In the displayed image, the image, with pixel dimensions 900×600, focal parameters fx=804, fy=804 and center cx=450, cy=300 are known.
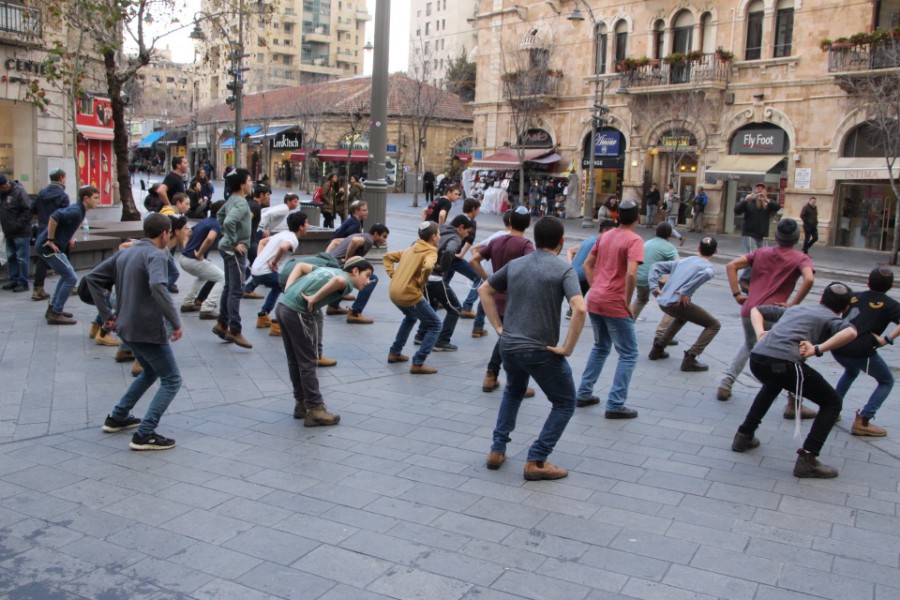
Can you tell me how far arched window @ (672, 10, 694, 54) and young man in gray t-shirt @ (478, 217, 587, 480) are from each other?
92.5 feet

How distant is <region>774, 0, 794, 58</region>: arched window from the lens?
27.5 metres

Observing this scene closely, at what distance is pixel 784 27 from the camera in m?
27.7

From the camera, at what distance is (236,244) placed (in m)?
8.87

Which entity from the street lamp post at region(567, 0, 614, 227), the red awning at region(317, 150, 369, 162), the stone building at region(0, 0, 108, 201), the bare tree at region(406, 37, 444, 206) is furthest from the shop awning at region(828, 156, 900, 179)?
the red awning at region(317, 150, 369, 162)

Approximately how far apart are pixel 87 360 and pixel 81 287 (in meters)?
1.09

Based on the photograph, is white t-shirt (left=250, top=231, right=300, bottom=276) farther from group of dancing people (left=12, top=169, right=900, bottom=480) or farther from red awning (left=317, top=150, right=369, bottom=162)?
red awning (left=317, top=150, right=369, bottom=162)

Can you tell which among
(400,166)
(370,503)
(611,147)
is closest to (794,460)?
(370,503)

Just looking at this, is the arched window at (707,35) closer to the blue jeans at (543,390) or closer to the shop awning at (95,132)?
the shop awning at (95,132)

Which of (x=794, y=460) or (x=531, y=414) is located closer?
(x=794, y=460)

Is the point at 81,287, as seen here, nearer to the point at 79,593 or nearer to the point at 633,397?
the point at 79,593

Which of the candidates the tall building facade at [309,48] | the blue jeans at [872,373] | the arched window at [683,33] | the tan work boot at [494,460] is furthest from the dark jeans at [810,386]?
the tall building facade at [309,48]

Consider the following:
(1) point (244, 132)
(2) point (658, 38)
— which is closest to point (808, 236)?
(2) point (658, 38)

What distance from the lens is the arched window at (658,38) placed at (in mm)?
31453

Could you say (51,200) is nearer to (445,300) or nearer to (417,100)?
(445,300)
